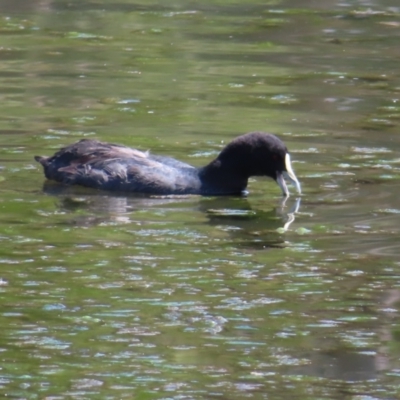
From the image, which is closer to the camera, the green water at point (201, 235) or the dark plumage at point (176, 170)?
the green water at point (201, 235)

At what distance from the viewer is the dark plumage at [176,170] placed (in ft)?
33.3

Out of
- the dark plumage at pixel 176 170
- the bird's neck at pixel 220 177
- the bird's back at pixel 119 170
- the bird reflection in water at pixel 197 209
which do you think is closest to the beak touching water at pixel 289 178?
the dark plumage at pixel 176 170

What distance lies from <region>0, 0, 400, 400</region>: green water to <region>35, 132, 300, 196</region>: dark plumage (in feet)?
0.56

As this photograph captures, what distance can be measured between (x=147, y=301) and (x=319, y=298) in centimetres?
99

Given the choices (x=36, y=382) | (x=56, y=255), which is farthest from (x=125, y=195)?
(x=36, y=382)

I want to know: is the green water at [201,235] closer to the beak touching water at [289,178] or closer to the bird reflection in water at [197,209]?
the bird reflection in water at [197,209]

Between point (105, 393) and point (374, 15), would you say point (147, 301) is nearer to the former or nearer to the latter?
point (105, 393)

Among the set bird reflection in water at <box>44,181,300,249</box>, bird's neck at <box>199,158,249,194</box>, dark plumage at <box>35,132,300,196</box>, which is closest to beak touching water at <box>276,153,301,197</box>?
dark plumage at <box>35,132,300,196</box>

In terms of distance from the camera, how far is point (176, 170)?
33.4 ft

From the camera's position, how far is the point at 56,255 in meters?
8.06

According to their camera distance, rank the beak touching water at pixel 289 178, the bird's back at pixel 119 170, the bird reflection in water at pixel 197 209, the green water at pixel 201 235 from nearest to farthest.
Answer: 1. the green water at pixel 201 235
2. the bird reflection in water at pixel 197 209
3. the beak touching water at pixel 289 178
4. the bird's back at pixel 119 170

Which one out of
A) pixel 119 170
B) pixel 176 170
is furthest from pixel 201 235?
pixel 119 170

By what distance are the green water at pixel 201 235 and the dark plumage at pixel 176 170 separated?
0.17 metres

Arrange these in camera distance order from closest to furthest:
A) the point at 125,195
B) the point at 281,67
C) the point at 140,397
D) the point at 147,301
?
the point at 140,397 → the point at 147,301 → the point at 125,195 → the point at 281,67
